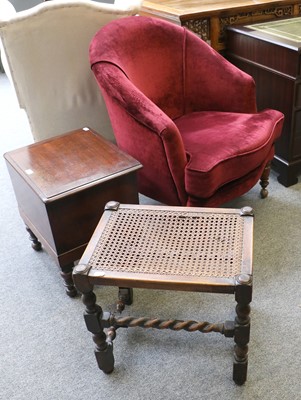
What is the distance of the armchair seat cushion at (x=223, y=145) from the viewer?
5.47 feet

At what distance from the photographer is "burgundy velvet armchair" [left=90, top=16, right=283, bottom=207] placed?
166cm

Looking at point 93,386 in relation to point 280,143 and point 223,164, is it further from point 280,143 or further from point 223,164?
point 280,143

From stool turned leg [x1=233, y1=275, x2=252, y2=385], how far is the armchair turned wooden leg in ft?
3.43

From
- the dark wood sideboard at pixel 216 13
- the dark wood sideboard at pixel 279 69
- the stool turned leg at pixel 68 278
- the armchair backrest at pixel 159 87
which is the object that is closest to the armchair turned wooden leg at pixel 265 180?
the dark wood sideboard at pixel 279 69

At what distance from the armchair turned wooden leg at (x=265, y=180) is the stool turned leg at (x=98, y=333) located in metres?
1.14

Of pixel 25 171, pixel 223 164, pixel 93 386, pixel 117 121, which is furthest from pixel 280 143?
pixel 93 386

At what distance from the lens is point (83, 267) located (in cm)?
120

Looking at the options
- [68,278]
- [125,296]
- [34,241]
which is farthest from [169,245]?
[34,241]

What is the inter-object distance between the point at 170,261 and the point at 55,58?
1.25 m

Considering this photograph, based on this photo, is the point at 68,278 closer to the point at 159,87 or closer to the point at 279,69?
the point at 159,87

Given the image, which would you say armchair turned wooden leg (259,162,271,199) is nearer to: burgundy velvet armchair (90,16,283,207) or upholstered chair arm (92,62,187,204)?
burgundy velvet armchair (90,16,283,207)

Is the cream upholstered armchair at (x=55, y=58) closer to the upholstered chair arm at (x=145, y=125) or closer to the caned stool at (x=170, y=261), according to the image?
the upholstered chair arm at (x=145, y=125)

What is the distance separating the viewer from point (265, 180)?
2.12 m

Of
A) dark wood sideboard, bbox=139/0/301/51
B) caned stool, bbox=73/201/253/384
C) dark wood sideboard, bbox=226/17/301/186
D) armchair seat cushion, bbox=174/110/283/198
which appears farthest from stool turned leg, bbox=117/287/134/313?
dark wood sideboard, bbox=139/0/301/51
